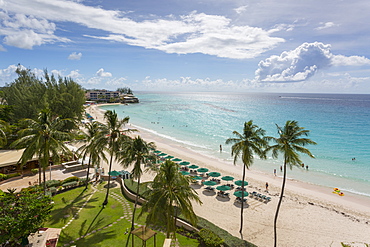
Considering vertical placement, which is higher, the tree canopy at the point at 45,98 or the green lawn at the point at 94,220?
the tree canopy at the point at 45,98

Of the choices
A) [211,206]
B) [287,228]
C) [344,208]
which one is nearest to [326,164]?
[344,208]

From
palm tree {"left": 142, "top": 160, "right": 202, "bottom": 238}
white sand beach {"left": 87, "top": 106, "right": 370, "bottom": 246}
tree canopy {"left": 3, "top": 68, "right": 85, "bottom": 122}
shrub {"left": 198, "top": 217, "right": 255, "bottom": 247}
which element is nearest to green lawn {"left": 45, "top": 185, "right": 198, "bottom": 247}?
shrub {"left": 198, "top": 217, "right": 255, "bottom": 247}

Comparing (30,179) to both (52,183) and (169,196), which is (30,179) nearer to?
(52,183)

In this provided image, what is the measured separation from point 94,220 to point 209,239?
1015 cm

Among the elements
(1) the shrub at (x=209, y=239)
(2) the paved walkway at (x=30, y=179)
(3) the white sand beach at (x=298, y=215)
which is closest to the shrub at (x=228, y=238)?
(1) the shrub at (x=209, y=239)

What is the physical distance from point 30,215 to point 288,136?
1856cm

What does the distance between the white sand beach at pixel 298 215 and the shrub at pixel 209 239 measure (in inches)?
167

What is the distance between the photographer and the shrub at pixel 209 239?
1516cm

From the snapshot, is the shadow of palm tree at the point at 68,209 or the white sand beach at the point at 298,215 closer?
the shadow of palm tree at the point at 68,209

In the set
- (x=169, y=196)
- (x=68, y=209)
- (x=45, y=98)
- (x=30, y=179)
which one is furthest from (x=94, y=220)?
(x=45, y=98)

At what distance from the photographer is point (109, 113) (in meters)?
19.9

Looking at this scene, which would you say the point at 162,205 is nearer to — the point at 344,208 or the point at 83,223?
the point at 83,223

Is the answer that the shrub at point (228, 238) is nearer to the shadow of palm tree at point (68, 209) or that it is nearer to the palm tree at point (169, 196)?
the palm tree at point (169, 196)

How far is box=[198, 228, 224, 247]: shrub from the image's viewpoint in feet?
49.8
